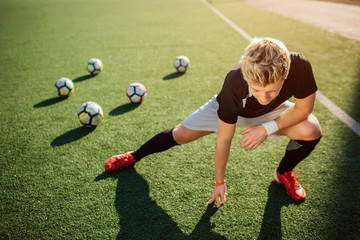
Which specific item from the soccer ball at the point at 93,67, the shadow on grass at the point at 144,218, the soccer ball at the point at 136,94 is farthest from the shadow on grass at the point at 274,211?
the soccer ball at the point at 93,67

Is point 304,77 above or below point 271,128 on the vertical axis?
above

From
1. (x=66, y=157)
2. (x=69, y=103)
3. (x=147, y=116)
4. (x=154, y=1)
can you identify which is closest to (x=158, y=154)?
(x=147, y=116)

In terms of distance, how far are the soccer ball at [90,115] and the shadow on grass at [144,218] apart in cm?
96

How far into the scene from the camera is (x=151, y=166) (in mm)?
2299

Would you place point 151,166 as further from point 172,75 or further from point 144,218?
point 172,75

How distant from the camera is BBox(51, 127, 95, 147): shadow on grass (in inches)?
104

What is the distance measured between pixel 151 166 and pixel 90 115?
1047 mm

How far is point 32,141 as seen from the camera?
266 centimetres

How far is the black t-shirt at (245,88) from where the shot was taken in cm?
151

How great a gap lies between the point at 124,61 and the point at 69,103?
1.90 m

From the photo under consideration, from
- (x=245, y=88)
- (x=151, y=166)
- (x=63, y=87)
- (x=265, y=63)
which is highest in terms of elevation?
(x=265, y=63)

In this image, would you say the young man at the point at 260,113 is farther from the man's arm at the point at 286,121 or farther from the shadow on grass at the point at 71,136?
the shadow on grass at the point at 71,136

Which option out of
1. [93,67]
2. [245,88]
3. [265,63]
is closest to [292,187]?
[245,88]

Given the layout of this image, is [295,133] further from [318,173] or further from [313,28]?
[313,28]
